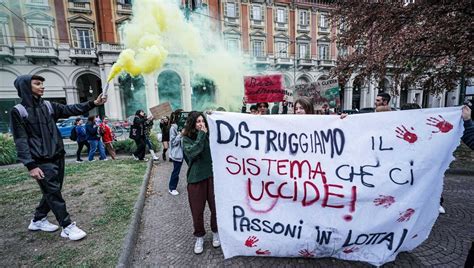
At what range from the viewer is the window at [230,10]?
2652 centimetres

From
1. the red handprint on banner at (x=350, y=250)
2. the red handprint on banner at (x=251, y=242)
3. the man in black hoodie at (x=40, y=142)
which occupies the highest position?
the man in black hoodie at (x=40, y=142)

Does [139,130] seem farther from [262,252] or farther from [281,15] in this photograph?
[281,15]

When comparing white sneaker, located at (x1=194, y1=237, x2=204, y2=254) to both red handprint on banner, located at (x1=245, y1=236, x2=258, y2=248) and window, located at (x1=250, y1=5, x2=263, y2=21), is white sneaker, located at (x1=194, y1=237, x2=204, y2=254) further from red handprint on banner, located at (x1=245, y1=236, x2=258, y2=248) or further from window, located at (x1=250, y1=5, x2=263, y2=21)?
window, located at (x1=250, y1=5, x2=263, y2=21)

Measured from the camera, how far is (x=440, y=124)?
7.86ft

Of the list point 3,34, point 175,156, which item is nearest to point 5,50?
point 3,34

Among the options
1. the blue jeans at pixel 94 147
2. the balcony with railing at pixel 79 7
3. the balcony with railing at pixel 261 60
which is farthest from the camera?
the balcony with railing at pixel 261 60

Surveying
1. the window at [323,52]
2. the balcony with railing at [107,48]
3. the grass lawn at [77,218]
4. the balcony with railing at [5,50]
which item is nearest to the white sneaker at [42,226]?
the grass lawn at [77,218]

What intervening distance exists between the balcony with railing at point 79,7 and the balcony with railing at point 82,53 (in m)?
3.84

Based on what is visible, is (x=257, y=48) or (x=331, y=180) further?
(x=257, y=48)

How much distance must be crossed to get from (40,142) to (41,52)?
26.1 m

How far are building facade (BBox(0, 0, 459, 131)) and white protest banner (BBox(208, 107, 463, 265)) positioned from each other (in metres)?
15.8

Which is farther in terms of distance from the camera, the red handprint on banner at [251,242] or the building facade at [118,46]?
the building facade at [118,46]

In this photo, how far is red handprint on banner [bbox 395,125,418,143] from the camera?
92.6 inches

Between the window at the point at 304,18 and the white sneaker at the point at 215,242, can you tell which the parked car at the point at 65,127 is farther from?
the window at the point at 304,18
